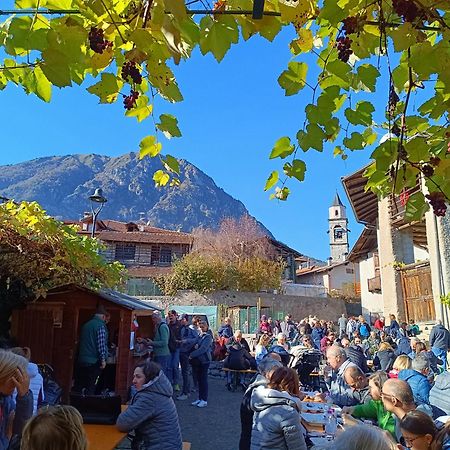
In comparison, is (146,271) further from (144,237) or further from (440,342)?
(440,342)

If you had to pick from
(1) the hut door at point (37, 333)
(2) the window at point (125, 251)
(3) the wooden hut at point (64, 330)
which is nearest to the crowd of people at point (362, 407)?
(3) the wooden hut at point (64, 330)

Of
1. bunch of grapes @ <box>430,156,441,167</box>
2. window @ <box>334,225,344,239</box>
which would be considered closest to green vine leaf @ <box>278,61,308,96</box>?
bunch of grapes @ <box>430,156,441,167</box>

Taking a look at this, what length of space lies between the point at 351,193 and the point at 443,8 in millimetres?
23060

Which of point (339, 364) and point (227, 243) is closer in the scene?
point (339, 364)

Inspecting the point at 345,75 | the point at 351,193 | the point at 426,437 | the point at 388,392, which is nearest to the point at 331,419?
the point at 388,392

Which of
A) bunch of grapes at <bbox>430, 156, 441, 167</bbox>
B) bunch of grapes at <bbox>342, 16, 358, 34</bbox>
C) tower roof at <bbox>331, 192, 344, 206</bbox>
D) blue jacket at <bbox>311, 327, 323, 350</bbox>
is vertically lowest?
blue jacket at <bbox>311, 327, 323, 350</bbox>

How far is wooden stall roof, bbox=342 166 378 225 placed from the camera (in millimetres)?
23000

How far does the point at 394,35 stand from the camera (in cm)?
165

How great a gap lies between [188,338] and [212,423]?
2.82 meters

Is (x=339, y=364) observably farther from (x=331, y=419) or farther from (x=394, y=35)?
(x=394, y=35)

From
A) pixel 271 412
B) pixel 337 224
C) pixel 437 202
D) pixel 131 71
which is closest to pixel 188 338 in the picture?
pixel 271 412

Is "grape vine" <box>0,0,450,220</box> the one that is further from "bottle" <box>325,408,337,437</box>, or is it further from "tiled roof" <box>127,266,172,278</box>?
"tiled roof" <box>127,266,172,278</box>

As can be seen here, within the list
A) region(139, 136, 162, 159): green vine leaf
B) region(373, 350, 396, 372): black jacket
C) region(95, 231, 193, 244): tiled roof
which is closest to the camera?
region(139, 136, 162, 159): green vine leaf

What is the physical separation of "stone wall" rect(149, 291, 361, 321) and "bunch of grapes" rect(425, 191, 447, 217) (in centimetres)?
2569
